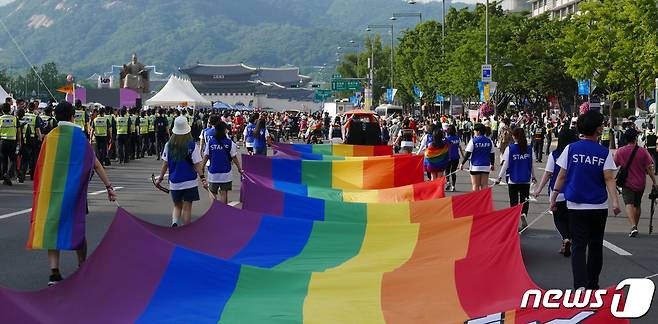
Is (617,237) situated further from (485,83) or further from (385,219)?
(485,83)

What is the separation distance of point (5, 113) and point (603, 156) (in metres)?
17.7

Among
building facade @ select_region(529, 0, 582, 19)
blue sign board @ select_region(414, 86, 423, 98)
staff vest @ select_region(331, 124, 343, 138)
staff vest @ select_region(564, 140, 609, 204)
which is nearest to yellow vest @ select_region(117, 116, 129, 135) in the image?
staff vest @ select_region(331, 124, 343, 138)

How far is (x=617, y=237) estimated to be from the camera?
54.2ft

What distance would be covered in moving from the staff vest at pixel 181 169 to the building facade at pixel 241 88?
15725cm

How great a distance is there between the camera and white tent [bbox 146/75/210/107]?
184ft

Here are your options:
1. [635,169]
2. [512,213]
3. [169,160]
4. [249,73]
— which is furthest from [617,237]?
[249,73]

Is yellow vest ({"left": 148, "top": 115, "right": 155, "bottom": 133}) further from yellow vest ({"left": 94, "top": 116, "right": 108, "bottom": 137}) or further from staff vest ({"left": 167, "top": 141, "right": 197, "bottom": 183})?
staff vest ({"left": 167, "top": 141, "right": 197, "bottom": 183})

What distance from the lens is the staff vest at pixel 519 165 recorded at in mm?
16578

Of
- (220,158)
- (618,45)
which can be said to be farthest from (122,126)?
(618,45)

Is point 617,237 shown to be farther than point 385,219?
Yes

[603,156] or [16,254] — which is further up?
[603,156]

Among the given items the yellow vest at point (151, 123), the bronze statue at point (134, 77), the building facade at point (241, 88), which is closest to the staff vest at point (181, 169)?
the yellow vest at point (151, 123)

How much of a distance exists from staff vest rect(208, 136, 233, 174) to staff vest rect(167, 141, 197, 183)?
2.26 metres

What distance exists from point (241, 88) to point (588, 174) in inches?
6687
